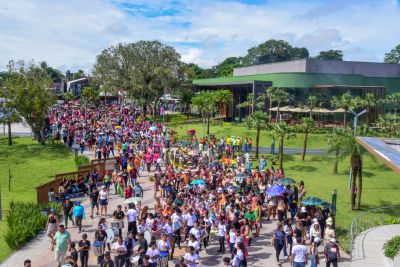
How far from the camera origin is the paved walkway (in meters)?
A: 13.3

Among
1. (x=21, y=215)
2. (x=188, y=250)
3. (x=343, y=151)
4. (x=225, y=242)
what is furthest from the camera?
(x=343, y=151)

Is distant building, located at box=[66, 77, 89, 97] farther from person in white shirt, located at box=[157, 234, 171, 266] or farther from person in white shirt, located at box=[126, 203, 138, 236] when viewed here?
person in white shirt, located at box=[157, 234, 171, 266]

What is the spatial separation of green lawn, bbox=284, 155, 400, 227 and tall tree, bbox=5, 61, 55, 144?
77.8ft

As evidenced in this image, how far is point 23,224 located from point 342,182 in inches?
782

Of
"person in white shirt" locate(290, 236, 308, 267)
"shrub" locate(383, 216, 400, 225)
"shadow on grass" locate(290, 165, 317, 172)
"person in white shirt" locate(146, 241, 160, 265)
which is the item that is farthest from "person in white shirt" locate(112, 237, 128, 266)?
"shadow on grass" locate(290, 165, 317, 172)

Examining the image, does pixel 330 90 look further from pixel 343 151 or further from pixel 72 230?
pixel 72 230

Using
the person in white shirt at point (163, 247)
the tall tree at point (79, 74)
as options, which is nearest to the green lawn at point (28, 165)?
the person in white shirt at point (163, 247)

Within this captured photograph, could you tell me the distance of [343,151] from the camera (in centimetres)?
2075

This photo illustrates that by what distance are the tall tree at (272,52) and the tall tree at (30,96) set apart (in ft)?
367

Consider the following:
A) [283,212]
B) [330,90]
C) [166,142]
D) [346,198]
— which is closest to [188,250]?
[283,212]

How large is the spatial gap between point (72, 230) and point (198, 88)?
5853 centimetres

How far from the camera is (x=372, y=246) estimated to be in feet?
48.0

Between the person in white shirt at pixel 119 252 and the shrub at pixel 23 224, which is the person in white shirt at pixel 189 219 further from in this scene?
the shrub at pixel 23 224

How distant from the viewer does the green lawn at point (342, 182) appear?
2195 centimetres
